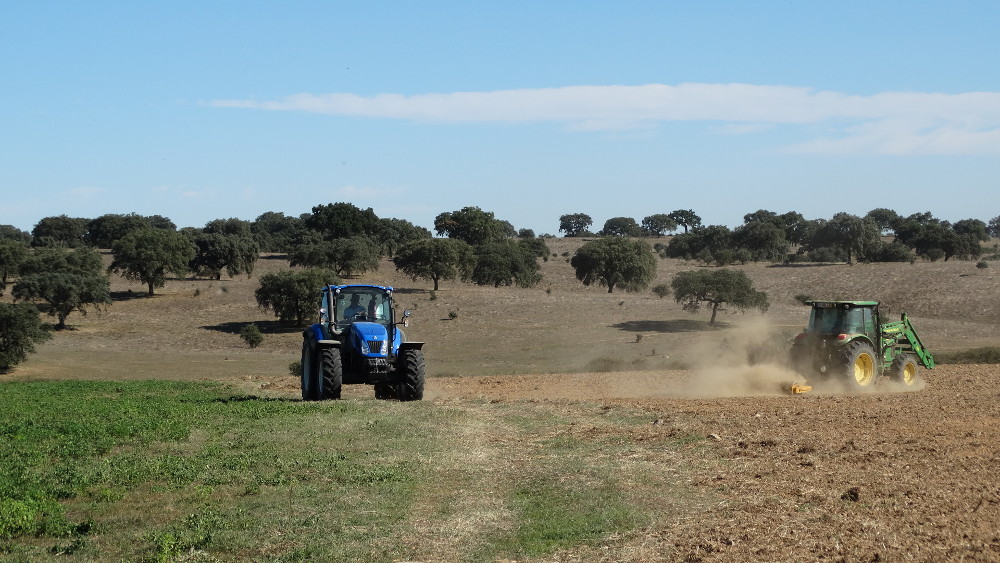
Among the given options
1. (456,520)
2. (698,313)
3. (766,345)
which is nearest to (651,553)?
(456,520)

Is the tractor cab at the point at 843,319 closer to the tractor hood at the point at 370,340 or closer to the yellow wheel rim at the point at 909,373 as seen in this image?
the yellow wheel rim at the point at 909,373

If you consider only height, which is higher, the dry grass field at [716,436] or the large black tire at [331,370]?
the large black tire at [331,370]

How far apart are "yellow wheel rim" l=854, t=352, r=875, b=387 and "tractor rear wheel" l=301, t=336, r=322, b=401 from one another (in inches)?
495

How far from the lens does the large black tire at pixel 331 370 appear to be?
20.3 metres

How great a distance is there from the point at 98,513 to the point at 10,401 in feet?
49.0

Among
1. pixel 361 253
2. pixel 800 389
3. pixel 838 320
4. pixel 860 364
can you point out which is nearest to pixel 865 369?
pixel 860 364

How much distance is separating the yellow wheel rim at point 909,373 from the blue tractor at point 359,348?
1210 cm

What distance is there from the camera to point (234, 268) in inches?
3354

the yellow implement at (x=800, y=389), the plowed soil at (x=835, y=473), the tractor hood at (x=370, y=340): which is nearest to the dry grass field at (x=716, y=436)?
the plowed soil at (x=835, y=473)

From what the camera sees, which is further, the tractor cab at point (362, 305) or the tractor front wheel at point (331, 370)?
the tractor cab at point (362, 305)

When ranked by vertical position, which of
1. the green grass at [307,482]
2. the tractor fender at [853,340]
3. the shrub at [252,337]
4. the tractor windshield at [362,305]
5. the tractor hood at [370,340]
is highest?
the tractor windshield at [362,305]

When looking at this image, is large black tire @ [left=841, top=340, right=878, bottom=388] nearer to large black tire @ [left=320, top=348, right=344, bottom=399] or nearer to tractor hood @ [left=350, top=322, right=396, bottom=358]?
tractor hood @ [left=350, top=322, right=396, bottom=358]

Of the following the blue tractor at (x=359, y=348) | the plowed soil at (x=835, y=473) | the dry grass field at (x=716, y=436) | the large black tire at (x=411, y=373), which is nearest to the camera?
the plowed soil at (x=835, y=473)

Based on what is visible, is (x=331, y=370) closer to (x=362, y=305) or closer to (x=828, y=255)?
(x=362, y=305)
